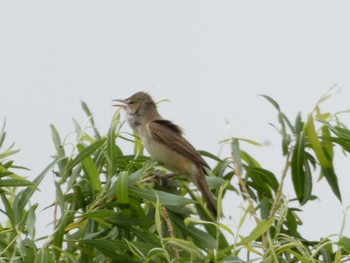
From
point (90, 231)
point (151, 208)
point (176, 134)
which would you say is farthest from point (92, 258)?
point (176, 134)

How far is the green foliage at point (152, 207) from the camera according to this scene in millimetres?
3666

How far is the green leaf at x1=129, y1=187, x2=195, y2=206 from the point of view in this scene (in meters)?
4.05

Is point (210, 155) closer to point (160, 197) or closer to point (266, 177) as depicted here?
point (266, 177)

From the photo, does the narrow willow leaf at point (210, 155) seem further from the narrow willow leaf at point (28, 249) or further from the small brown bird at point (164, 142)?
the narrow willow leaf at point (28, 249)

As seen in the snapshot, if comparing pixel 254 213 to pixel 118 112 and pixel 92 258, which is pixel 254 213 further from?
pixel 118 112

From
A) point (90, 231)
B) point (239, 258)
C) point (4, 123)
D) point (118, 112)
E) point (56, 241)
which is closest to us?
point (239, 258)

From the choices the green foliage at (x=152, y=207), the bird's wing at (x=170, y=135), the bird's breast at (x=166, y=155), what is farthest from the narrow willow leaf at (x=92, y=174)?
the bird's wing at (x=170, y=135)

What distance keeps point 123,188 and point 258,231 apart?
2.00 ft

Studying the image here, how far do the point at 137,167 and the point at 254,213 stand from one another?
2.69 feet

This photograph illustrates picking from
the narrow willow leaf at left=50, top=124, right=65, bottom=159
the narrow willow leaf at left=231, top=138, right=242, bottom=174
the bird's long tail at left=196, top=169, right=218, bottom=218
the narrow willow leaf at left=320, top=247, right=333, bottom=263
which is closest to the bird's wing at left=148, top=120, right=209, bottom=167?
the bird's long tail at left=196, top=169, right=218, bottom=218

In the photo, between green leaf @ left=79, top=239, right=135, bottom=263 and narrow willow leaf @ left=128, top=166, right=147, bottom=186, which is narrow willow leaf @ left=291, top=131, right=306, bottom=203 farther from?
green leaf @ left=79, top=239, right=135, bottom=263

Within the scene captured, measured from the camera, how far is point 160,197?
4.07m

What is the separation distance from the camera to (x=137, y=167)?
451 centimetres

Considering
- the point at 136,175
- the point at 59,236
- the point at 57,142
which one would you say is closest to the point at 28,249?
the point at 59,236
